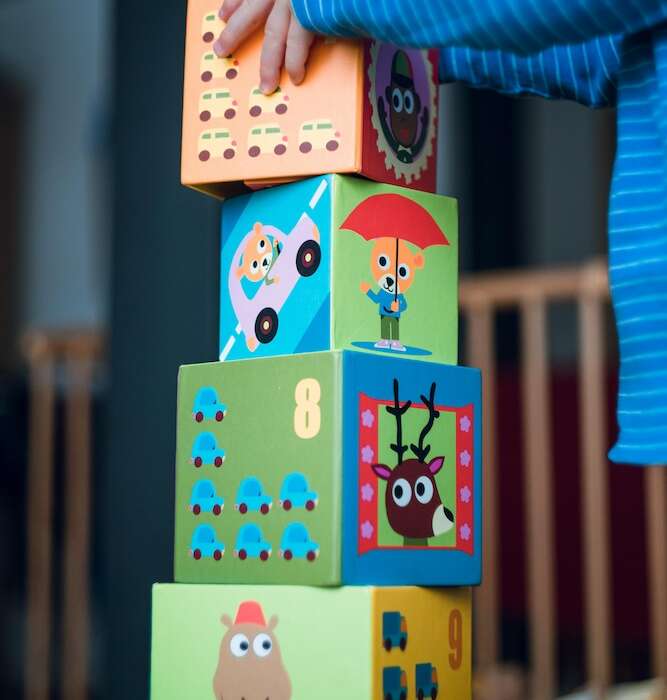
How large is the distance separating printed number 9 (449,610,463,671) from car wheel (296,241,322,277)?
367mm

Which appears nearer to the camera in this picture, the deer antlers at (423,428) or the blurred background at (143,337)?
the deer antlers at (423,428)

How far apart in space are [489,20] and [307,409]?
0.39 m

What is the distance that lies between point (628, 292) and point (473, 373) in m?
0.19

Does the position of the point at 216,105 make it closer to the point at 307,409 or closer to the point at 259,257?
the point at 259,257

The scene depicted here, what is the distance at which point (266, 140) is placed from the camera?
1.18 meters

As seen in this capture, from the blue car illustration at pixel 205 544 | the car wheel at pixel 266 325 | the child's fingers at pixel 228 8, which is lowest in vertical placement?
the blue car illustration at pixel 205 544

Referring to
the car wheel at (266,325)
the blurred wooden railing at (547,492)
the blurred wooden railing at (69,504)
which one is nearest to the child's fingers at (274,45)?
the car wheel at (266,325)

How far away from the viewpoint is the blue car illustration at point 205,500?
1.17 m

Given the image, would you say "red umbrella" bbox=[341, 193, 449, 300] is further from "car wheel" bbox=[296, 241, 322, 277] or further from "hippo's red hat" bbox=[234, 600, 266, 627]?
"hippo's red hat" bbox=[234, 600, 266, 627]

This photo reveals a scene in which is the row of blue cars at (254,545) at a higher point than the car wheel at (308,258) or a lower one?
lower

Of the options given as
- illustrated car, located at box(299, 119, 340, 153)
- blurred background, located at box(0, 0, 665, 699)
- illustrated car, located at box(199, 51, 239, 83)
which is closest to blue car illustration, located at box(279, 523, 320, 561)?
illustrated car, located at box(299, 119, 340, 153)

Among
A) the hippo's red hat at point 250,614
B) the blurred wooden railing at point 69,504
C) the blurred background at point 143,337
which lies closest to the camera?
the hippo's red hat at point 250,614

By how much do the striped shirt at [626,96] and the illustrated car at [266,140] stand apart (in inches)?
4.2

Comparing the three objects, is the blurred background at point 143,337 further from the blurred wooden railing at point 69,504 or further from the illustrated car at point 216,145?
the illustrated car at point 216,145
